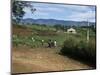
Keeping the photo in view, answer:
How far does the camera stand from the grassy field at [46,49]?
2344mm

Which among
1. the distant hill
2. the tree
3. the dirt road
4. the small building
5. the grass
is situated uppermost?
the tree

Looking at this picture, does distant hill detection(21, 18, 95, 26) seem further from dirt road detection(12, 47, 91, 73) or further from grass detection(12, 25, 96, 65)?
dirt road detection(12, 47, 91, 73)

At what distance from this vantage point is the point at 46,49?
2.47m

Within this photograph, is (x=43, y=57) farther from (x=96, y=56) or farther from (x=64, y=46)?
(x=96, y=56)

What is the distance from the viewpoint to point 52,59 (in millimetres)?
2496

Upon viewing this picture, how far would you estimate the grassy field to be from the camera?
7.69ft

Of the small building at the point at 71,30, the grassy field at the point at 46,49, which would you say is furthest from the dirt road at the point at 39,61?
the small building at the point at 71,30

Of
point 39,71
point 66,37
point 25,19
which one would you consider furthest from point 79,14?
point 39,71

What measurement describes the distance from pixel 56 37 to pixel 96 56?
60 cm

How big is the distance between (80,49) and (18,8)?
91cm

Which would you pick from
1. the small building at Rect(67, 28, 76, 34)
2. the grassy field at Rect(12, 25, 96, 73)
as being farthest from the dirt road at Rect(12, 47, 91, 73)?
the small building at Rect(67, 28, 76, 34)

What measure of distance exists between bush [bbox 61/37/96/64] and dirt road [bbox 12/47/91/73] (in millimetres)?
80

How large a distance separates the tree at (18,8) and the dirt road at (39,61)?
13.1 inches

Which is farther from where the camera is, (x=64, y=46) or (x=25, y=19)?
(x=64, y=46)
